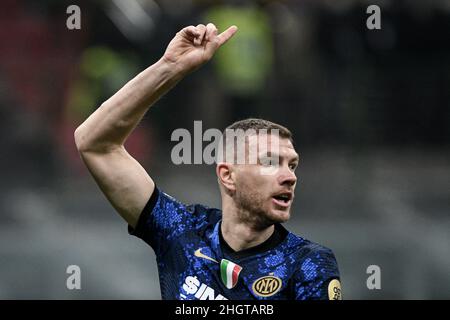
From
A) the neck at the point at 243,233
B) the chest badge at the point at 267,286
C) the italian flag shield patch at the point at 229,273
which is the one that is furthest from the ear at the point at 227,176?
the chest badge at the point at 267,286

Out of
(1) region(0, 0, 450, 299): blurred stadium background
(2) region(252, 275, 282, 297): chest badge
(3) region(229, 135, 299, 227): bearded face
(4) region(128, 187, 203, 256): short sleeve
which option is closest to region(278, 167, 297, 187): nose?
(3) region(229, 135, 299, 227): bearded face

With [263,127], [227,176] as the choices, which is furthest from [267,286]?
[263,127]

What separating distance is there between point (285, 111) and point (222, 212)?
23.8 feet

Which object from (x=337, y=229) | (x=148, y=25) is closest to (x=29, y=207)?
(x=148, y=25)

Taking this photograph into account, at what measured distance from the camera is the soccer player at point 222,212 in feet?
15.5

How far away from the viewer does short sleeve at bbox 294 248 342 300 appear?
15.2 ft

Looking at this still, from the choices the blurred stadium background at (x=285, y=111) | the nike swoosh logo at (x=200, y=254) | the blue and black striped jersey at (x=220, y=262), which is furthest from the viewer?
the blurred stadium background at (x=285, y=111)

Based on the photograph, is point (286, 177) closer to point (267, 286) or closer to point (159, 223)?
point (267, 286)

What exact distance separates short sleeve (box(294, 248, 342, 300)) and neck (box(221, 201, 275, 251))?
28cm

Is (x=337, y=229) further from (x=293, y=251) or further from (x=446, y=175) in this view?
(x=293, y=251)

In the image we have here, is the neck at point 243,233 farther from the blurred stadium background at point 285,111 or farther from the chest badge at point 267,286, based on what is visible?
the blurred stadium background at point 285,111

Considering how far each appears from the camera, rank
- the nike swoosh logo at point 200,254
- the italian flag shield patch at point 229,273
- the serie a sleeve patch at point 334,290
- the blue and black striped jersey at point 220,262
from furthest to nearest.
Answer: the nike swoosh logo at point 200,254, the italian flag shield patch at point 229,273, the blue and black striped jersey at point 220,262, the serie a sleeve patch at point 334,290
